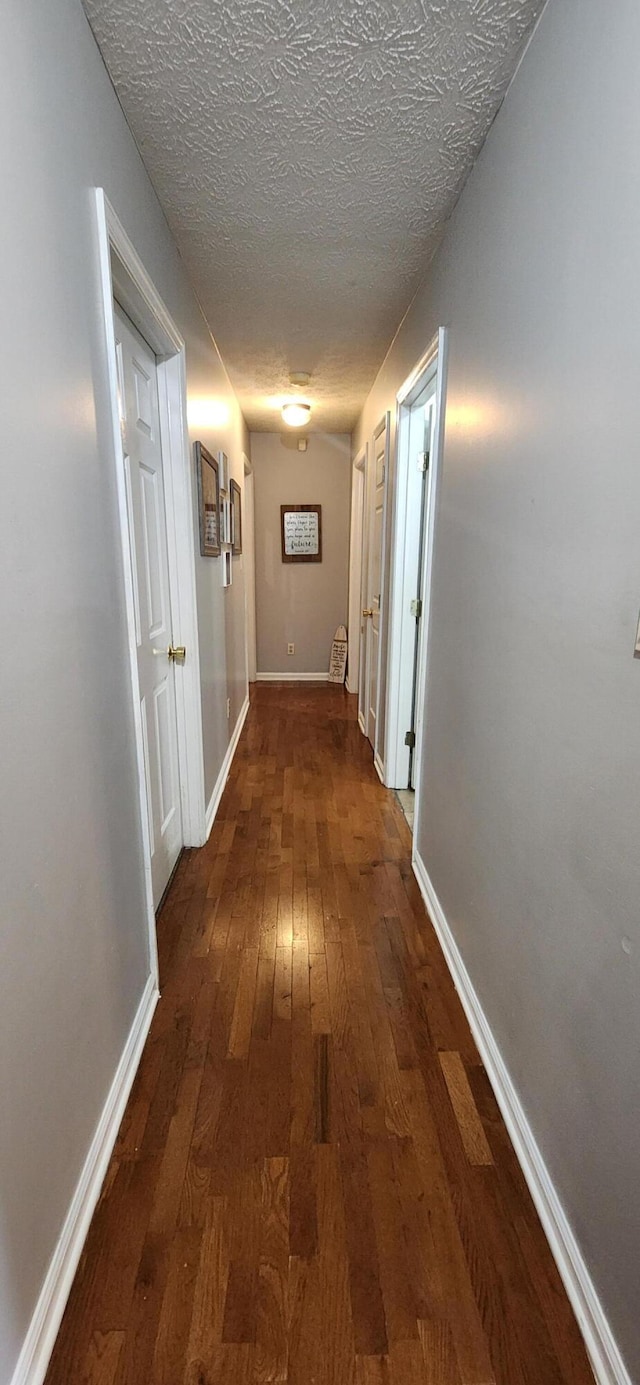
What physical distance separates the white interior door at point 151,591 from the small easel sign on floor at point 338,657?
3418mm

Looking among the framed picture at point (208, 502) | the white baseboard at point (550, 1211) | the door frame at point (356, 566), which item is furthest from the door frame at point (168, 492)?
the door frame at point (356, 566)

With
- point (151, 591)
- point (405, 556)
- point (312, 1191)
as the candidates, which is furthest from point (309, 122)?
point (312, 1191)

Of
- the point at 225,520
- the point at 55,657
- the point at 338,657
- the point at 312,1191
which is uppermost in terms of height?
the point at 225,520

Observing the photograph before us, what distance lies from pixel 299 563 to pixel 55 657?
15.5 feet

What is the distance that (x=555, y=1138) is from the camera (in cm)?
108

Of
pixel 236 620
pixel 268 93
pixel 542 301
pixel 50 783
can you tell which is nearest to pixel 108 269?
pixel 268 93

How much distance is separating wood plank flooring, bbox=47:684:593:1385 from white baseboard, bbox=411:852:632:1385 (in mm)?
29

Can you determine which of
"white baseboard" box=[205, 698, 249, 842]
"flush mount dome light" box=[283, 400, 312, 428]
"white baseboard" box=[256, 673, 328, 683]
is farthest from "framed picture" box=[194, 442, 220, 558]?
"white baseboard" box=[256, 673, 328, 683]

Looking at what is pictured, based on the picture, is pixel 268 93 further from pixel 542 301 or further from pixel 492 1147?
pixel 492 1147

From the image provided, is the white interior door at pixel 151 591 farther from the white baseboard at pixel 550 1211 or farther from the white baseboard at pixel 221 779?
the white baseboard at pixel 550 1211

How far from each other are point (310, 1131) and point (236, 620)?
121 inches

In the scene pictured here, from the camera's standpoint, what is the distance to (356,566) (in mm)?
4926

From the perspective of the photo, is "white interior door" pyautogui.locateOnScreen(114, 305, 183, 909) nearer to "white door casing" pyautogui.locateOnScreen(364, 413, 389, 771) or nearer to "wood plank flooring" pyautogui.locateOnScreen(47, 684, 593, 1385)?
"wood plank flooring" pyautogui.locateOnScreen(47, 684, 593, 1385)

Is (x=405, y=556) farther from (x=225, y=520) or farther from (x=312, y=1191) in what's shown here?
(x=312, y=1191)
